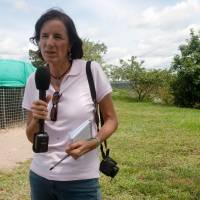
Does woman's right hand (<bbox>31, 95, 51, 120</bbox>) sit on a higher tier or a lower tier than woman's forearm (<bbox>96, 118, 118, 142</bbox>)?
higher

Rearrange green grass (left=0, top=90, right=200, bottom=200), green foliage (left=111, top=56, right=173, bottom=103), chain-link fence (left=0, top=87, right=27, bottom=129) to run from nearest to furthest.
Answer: green grass (left=0, top=90, right=200, bottom=200), chain-link fence (left=0, top=87, right=27, bottom=129), green foliage (left=111, top=56, right=173, bottom=103)

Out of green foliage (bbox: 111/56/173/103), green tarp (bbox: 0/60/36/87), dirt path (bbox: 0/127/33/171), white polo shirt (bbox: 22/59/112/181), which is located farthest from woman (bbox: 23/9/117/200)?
green foliage (bbox: 111/56/173/103)

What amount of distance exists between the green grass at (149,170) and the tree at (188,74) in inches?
517

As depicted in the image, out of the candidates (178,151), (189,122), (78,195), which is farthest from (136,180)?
(189,122)

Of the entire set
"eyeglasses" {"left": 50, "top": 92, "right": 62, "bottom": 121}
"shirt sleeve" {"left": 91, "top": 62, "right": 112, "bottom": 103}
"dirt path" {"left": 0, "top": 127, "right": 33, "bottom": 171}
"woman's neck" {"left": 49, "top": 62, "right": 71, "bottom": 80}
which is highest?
"woman's neck" {"left": 49, "top": 62, "right": 71, "bottom": 80}

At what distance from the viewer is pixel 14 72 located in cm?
1241

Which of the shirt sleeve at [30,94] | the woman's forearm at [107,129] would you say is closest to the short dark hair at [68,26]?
the shirt sleeve at [30,94]

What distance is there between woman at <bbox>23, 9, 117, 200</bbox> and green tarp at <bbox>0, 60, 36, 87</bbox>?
971 centimetres

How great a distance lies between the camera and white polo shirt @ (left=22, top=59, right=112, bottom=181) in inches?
90.6

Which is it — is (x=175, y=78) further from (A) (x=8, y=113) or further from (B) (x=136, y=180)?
(B) (x=136, y=180)

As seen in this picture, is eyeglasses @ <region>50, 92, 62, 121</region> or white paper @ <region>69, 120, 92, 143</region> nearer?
white paper @ <region>69, 120, 92, 143</region>

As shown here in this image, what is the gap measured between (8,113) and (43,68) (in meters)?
10.1

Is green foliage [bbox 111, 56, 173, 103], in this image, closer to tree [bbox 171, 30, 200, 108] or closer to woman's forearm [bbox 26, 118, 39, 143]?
tree [bbox 171, 30, 200, 108]

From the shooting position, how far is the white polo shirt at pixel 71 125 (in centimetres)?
230
